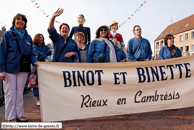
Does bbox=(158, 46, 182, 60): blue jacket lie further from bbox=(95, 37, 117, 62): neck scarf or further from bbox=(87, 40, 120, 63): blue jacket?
bbox=(87, 40, 120, 63): blue jacket

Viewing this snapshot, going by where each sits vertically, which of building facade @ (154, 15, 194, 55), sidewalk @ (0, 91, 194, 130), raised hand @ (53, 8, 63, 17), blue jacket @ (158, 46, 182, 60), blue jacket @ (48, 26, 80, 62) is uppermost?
building facade @ (154, 15, 194, 55)

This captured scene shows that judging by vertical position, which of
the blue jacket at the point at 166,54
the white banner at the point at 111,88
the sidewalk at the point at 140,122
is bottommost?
the sidewalk at the point at 140,122

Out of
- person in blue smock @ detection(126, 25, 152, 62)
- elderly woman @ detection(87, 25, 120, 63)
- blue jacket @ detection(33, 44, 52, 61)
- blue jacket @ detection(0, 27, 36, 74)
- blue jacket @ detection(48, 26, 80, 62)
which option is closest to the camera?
blue jacket @ detection(0, 27, 36, 74)

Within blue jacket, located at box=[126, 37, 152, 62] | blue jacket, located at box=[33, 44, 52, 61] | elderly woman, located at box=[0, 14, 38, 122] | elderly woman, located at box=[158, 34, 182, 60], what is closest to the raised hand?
elderly woman, located at box=[0, 14, 38, 122]

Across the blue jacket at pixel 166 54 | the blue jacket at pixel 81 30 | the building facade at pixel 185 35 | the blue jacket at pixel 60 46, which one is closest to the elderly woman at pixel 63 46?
the blue jacket at pixel 60 46

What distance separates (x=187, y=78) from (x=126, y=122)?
1642mm

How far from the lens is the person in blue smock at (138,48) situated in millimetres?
3872

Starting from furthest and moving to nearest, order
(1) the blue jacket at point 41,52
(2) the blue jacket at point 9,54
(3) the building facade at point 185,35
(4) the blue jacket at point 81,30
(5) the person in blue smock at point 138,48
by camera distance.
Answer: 1. (3) the building facade at point 185,35
2. (4) the blue jacket at point 81,30
3. (1) the blue jacket at point 41,52
4. (5) the person in blue smock at point 138,48
5. (2) the blue jacket at point 9,54

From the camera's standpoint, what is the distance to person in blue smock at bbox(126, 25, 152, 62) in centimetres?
387

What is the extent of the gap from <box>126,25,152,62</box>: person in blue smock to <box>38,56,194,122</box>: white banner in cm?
68

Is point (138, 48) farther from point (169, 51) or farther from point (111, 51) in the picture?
point (111, 51)

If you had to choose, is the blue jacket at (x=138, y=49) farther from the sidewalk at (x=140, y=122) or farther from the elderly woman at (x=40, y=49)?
the elderly woman at (x=40, y=49)

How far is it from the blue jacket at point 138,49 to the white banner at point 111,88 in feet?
2.24

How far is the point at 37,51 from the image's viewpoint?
13.4ft
